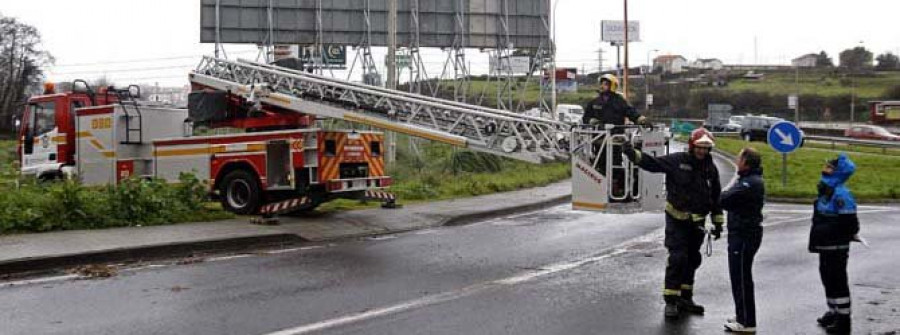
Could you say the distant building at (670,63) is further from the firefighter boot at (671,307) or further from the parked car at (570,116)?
the firefighter boot at (671,307)

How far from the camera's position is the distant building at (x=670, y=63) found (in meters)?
134

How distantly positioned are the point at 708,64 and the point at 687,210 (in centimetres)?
14127

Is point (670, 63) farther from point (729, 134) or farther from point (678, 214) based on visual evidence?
point (678, 214)

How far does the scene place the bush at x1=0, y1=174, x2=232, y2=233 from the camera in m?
12.9

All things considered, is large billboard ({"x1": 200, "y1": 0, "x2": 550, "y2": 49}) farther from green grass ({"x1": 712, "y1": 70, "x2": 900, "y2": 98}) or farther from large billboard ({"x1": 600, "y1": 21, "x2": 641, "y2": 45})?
green grass ({"x1": 712, "y1": 70, "x2": 900, "y2": 98})

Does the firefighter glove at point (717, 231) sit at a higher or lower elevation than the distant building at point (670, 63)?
lower

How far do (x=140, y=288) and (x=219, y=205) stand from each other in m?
8.07

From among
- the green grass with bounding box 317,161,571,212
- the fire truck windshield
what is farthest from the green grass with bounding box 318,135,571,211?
the fire truck windshield

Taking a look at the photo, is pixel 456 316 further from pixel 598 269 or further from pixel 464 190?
pixel 464 190

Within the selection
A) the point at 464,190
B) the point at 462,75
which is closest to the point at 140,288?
the point at 464,190

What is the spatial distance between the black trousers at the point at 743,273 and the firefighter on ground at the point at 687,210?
1.52 feet

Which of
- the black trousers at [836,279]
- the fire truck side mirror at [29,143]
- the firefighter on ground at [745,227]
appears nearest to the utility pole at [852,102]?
the fire truck side mirror at [29,143]

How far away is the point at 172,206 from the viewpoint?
1453 centimetres

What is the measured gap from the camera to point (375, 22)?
36.0m
